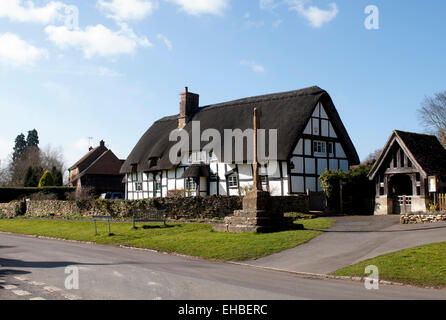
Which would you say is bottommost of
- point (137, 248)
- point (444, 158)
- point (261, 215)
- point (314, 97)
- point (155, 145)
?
point (137, 248)

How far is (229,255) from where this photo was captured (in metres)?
15.0

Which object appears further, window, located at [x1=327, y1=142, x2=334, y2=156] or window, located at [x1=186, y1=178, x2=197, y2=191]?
window, located at [x1=186, y1=178, x2=197, y2=191]

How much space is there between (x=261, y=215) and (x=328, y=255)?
5581 millimetres

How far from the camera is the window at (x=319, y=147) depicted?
32.3 metres

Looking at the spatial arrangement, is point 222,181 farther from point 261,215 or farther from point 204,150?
point 261,215

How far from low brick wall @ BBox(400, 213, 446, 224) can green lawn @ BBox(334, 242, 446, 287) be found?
6.53 m

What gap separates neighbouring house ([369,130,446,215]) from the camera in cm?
2319

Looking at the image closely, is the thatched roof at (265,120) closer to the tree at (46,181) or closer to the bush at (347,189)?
the bush at (347,189)

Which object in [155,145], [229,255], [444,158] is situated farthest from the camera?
[155,145]

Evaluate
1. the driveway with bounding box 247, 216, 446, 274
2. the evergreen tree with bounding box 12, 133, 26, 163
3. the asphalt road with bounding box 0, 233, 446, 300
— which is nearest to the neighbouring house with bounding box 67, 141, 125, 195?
the evergreen tree with bounding box 12, 133, 26, 163

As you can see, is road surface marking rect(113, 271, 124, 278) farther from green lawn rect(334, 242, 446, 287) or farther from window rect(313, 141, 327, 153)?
window rect(313, 141, 327, 153)

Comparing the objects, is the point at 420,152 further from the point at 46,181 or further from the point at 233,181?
the point at 46,181

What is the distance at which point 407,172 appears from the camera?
2430 centimetres
